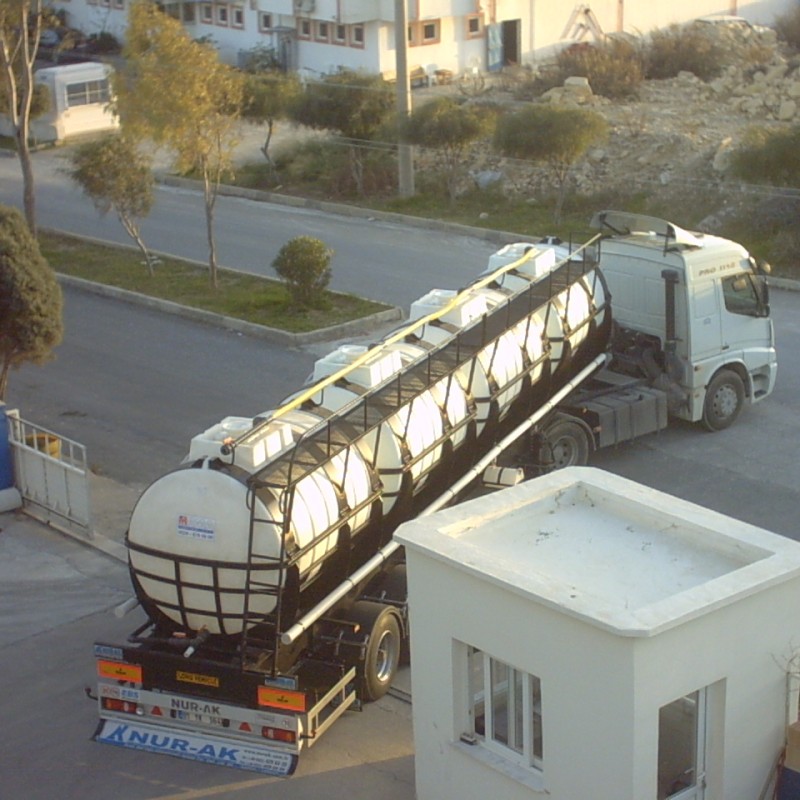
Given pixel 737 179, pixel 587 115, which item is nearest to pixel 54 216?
pixel 587 115

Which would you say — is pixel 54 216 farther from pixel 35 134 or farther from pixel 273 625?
pixel 273 625

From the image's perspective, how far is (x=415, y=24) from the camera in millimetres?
43156

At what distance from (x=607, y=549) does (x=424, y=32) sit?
36.7 m

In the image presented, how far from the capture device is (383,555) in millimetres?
11406

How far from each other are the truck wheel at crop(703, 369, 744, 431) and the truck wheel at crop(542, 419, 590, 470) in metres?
2.05

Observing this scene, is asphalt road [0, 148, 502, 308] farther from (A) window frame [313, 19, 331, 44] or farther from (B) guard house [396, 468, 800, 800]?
(B) guard house [396, 468, 800, 800]

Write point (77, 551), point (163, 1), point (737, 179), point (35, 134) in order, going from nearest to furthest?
point (77, 551)
point (737, 179)
point (35, 134)
point (163, 1)

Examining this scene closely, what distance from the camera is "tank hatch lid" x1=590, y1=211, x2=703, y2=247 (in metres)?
16.2

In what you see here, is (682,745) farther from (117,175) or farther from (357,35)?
(357,35)

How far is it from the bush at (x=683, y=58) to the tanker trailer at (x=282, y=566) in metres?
30.7

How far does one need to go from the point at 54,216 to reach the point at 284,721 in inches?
871

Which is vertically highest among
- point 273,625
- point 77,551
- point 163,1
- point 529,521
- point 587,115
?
point 163,1

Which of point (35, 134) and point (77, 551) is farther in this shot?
point (35, 134)

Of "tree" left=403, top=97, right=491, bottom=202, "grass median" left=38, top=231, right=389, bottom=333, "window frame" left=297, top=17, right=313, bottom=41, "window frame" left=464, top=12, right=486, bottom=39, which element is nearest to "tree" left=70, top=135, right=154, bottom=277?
"grass median" left=38, top=231, right=389, bottom=333
